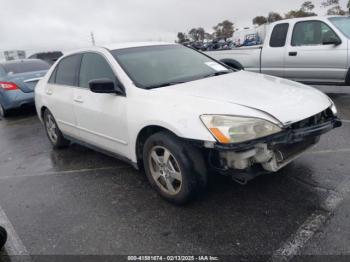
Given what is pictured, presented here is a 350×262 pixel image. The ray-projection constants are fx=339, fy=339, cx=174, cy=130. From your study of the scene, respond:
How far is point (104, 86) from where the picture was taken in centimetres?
356

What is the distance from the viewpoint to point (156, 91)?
3.39 metres

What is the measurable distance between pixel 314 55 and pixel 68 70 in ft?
16.7

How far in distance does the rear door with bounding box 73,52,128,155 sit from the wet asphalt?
51 cm

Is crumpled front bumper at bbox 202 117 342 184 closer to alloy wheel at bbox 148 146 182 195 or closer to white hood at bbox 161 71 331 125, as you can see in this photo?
white hood at bbox 161 71 331 125

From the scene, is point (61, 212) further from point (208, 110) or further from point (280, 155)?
point (280, 155)

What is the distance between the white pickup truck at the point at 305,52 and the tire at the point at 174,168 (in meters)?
3.84

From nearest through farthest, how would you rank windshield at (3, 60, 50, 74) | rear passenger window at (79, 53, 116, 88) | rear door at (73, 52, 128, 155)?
rear door at (73, 52, 128, 155) → rear passenger window at (79, 53, 116, 88) → windshield at (3, 60, 50, 74)

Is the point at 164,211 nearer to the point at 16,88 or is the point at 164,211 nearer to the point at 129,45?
the point at 129,45

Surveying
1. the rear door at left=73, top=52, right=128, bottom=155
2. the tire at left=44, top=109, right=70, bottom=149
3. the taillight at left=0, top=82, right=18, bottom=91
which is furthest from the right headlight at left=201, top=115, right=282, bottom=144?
the taillight at left=0, top=82, right=18, bottom=91

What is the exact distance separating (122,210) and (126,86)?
128cm

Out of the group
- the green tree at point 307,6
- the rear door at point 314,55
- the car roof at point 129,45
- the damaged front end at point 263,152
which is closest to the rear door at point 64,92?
the car roof at point 129,45

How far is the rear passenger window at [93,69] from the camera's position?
397cm

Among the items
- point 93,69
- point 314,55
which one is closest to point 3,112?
point 93,69

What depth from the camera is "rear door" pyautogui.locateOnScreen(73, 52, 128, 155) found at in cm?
367
